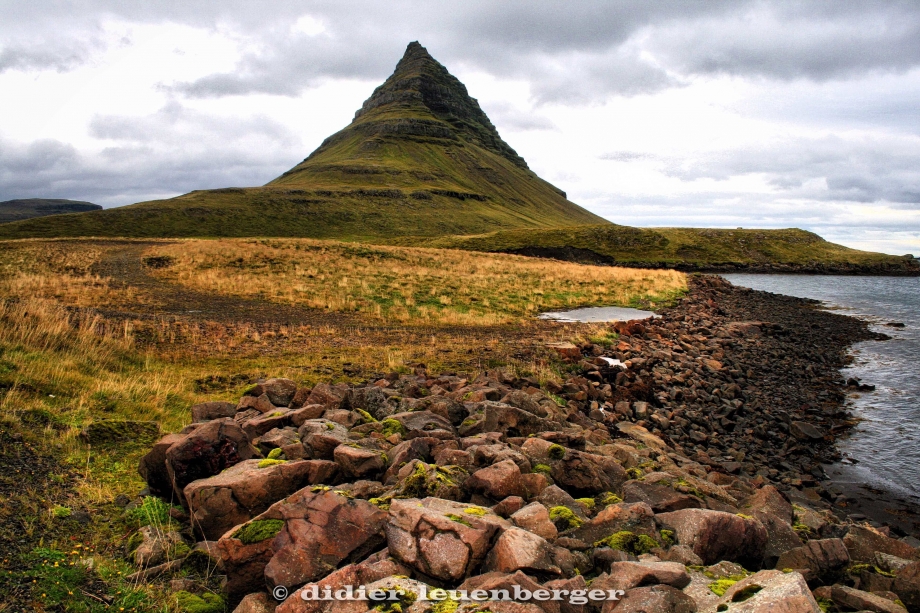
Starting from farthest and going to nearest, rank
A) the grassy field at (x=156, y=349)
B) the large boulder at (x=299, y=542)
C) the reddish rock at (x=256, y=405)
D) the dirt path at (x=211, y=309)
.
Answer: the dirt path at (x=211, y=309)
the reddish rock at (x=256, y=405)
the grassy field at (x=156, y=349)
the large boulder at (x=299, y=542)

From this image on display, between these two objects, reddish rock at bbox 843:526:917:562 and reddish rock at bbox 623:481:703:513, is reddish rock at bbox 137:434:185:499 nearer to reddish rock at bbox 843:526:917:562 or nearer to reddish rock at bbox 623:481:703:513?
reddish rock at bbox 623:481:703:513

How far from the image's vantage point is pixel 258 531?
5348 mm

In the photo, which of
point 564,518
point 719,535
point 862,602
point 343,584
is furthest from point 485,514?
point 862,602

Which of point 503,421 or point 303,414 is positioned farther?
point 503,421

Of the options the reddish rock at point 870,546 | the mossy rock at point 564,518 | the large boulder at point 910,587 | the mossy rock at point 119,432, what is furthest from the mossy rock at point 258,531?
the reddish rock at point 870,546

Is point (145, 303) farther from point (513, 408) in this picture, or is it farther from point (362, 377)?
point (513, 408)

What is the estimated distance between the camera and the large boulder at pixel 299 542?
16.2 feet

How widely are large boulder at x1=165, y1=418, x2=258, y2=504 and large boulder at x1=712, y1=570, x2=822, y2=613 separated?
19.5 feet

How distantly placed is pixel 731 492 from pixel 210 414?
9.36 meters

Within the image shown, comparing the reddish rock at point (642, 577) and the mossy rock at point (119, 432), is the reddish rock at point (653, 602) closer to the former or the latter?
the reddish rock at point (642, 577)

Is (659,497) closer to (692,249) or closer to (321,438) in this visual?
(321,438)

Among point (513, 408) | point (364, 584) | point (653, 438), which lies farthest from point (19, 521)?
point (653, 438)

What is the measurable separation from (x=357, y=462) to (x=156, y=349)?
36.7ft

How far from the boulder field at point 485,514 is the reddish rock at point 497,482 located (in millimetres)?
21
